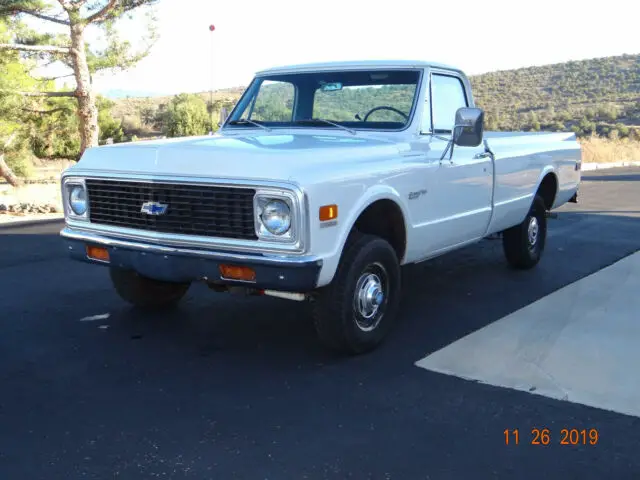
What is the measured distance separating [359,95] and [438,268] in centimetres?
255

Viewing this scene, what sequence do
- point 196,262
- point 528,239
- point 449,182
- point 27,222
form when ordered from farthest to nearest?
point 27,222 → point 528,239 → point 449,182 → point 196,262

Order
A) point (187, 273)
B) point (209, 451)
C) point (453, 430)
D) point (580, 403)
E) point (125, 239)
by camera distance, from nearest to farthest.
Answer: point (209, 451)
point (453, 430)
point (580, 403)
point (187, 273)
point (125, 239)

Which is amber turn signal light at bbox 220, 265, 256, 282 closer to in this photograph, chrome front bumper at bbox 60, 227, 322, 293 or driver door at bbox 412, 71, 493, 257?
chrome front bumper at bbox 60, 227, 322, 293

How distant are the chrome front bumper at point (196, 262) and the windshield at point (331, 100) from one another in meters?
1.74

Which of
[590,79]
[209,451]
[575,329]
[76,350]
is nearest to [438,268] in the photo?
[575,329]

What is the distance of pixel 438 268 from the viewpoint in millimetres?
7395

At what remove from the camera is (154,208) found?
428 centimetres

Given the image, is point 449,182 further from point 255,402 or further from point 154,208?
point 255,402

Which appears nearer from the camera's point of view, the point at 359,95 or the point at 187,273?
the point at 187,273

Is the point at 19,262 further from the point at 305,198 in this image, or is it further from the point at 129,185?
the point at 305,198

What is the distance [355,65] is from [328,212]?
1.99 metres

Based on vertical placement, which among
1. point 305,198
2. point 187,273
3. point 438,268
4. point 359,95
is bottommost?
point 438,268

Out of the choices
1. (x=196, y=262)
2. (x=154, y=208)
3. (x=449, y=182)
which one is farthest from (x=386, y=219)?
(x=154, y=208)

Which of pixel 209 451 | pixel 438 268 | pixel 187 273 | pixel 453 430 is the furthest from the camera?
pixel 438 268
